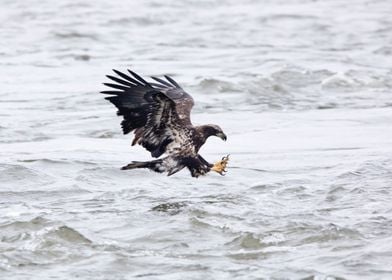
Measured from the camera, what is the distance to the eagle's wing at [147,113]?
1030cm

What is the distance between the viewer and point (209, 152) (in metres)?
13.2

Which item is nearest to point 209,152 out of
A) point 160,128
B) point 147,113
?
point 160,128

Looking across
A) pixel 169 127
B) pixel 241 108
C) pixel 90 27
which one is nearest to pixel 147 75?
pixel 241 108

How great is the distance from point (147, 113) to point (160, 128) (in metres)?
0.27

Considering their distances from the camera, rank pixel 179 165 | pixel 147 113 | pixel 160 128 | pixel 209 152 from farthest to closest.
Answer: pixel 209 152, pixel 179 165, pixel 160 128, pixel 147 113

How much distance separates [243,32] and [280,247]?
47.4ft

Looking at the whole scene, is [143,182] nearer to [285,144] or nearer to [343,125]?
[285,144]

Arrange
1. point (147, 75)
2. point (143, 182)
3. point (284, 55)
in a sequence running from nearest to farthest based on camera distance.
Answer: point (143, 182)
point (147, 75)
point (284, 55)

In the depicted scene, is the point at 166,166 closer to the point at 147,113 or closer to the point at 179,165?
the point at 179,165

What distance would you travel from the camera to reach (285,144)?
44.0 ft

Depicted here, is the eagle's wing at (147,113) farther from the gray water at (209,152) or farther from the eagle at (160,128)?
the gray water at (209,152)

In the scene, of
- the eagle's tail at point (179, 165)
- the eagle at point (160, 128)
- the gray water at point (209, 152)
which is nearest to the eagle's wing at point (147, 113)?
the eagle at point (160, 128)

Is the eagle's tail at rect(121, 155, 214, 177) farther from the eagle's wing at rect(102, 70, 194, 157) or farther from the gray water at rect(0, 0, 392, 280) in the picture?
the gray water at rect(0, 0, 392, 280)

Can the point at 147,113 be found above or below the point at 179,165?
above
